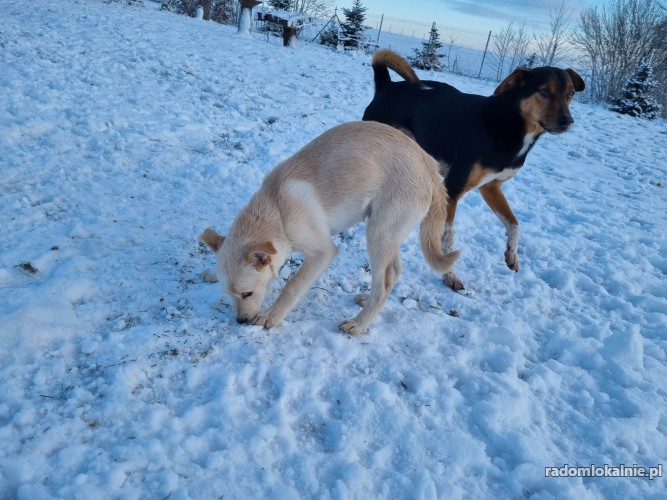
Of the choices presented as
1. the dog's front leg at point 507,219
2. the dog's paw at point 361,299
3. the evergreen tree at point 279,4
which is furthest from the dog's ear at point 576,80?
the evergreen tree at point 279,4

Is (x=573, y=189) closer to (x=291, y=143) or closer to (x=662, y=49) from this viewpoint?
(x=291, y=143)

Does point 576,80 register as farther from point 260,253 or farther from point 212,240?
point 212,240

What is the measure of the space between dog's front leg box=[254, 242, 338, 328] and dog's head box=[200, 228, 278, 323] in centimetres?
11

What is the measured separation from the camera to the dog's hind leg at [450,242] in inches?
166

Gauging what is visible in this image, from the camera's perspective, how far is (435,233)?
3.54 m

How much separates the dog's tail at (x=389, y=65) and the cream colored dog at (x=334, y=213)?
1.90 metres

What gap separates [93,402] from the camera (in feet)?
8.00

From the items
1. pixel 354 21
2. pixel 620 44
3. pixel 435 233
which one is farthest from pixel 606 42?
pixel 435 233

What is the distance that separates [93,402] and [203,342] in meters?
0.77

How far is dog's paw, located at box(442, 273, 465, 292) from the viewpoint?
13.8 feet

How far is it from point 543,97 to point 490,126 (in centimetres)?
64

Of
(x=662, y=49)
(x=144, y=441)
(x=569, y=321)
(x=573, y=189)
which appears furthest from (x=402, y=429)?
Answer: (x=662, y=49)

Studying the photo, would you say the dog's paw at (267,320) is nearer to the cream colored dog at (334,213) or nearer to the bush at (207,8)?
the cream colored dog at (334,213)

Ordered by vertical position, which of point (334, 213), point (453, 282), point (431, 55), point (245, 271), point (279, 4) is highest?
point (279, 4)
